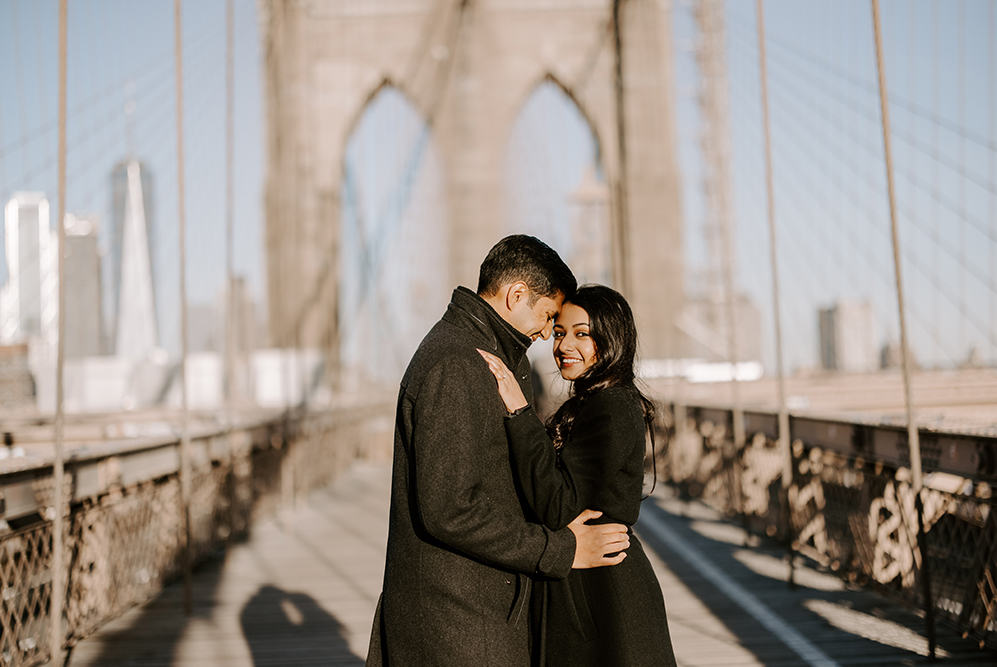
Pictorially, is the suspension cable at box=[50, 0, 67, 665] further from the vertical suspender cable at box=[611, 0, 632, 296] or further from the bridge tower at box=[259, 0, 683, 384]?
the bridge tower at box=[259, 0, 683, 384]

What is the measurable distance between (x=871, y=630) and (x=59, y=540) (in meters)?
2.57

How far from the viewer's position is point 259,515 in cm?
655

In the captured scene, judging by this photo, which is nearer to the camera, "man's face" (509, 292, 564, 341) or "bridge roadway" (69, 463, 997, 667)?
"man's face" (509, 292, 564, 341)

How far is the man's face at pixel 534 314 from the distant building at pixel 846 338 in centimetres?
1716

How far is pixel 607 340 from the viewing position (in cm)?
168

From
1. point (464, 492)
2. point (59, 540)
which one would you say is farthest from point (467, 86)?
point (464, 492)

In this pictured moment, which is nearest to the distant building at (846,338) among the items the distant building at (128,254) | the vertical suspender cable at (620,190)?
the vertical suspender cable at (620,190)

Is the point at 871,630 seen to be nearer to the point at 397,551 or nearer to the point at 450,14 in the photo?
the point at 397,551

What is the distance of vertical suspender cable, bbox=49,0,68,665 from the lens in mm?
2785

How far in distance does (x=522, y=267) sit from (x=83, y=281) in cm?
1079

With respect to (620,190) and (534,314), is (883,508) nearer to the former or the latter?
(534,314)

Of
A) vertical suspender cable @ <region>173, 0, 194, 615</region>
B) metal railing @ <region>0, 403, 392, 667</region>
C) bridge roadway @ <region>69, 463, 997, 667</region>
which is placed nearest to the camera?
metal railing @ <region>0, 403, 392, 667</region>

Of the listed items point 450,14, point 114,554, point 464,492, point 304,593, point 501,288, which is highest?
point 450,14

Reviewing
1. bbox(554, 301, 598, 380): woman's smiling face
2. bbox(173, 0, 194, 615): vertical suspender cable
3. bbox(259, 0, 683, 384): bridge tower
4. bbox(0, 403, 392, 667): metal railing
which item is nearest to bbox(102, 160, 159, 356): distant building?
bbox(259, 0, 683, 384): bridge tower
